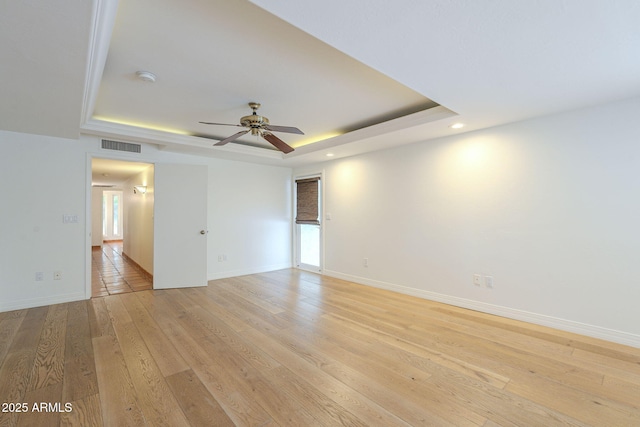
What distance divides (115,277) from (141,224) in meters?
1.26

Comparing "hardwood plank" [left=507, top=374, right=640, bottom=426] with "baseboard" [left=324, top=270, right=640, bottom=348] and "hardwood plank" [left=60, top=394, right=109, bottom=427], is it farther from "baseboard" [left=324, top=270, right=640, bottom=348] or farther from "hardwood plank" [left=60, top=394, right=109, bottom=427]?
"hardwood plank" [left=60, top=394, right=109, bottom=427]

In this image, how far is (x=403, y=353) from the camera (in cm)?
247

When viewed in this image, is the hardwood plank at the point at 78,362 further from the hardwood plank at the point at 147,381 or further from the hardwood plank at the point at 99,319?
the hardwood plank at the point at 147,381

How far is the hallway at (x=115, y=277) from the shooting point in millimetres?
4531

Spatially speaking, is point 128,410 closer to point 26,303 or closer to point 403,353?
point 403,353

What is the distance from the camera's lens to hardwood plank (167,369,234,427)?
1.67m

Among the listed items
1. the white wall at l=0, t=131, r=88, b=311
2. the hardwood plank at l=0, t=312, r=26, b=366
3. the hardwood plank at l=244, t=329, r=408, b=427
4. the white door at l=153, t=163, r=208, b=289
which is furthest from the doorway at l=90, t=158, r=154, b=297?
the hardwood plank at l=244, t=329, r=408, b=427

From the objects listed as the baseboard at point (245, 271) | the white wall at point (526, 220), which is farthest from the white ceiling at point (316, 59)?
the baseboard at point (245, 271)

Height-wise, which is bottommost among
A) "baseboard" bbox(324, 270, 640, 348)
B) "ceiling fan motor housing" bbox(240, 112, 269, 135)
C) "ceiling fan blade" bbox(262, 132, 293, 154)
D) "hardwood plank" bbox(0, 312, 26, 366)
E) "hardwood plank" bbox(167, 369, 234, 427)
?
"hardwood plank" bbox(167, 369, 234, 427)

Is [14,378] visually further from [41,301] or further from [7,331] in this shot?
[41,301]

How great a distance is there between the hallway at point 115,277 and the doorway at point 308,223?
294cm

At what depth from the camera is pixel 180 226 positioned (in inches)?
186

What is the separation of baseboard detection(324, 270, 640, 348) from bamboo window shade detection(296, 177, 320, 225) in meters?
2.03

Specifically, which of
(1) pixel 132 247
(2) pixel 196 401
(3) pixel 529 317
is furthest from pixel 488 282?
(1) pixel 132 247
